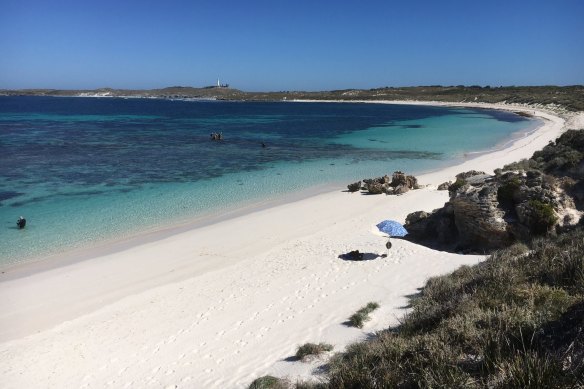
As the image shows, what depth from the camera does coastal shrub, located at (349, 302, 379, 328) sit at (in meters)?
7.31

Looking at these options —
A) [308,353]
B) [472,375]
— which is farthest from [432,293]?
[472,375]

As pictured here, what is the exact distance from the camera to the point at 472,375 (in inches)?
153

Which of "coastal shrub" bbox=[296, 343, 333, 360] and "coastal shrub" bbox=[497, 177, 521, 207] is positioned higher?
"coastal shrub" bbox=[497, 177, 521, 207]

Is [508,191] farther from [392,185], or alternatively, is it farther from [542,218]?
[392,185]

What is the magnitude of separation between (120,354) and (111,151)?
31.4 metres

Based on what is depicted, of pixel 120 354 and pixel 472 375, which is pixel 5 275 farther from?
pixel 472 375

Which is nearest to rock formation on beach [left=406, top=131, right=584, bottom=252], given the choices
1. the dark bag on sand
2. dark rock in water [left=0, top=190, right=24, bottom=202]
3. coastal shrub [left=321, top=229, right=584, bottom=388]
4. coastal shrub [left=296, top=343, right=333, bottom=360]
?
the dark bag on sand

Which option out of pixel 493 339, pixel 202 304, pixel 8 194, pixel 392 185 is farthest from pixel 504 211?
pixel 8 194

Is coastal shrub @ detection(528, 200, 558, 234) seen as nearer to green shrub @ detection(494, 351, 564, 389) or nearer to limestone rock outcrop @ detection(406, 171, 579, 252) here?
limestone rock outcrop @ detection(406, 171, 579, 252)

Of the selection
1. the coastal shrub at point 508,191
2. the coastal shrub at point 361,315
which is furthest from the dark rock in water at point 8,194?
the coastal shrub at point 508,191

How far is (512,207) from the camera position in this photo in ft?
37.2

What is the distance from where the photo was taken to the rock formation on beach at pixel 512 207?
10.7 meters

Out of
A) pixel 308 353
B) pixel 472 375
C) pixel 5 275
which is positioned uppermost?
pixel 472 375

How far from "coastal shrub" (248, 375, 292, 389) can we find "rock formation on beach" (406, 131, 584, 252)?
745 cm
